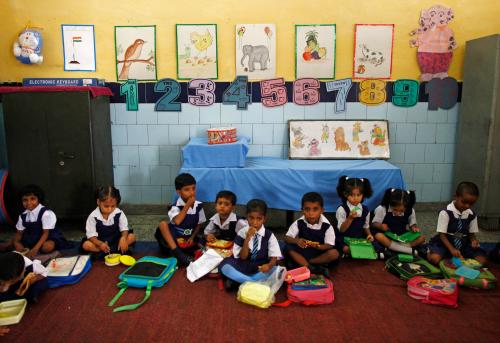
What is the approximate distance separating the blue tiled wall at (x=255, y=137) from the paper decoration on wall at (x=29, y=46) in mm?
882

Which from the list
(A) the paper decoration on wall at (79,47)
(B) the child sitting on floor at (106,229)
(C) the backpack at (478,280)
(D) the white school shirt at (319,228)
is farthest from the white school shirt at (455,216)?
(A) the paper decoration on wall at (79,47)

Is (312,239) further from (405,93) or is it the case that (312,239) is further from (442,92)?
(442,92)

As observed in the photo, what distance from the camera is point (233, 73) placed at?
4.55 m

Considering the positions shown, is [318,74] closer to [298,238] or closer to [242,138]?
[242,138]

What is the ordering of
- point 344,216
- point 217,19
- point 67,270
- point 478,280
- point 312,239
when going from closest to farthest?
point 478,280 → point 67,270 → point 312,239 → point 344,216 → point 217,19

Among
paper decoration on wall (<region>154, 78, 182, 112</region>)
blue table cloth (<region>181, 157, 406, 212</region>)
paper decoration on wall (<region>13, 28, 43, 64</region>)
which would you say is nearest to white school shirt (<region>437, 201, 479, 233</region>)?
blue table cloth (<region>181, 157, 406, 212</region>)

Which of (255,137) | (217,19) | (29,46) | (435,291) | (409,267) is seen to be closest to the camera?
(435,291)

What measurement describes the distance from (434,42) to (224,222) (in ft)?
9.58

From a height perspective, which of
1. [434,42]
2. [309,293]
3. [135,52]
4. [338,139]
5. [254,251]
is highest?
[434,42]

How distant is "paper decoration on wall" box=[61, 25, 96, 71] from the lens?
14.6ft

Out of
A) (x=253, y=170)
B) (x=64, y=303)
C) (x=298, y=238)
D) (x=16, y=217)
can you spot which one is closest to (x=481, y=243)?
(x=298, y=238)

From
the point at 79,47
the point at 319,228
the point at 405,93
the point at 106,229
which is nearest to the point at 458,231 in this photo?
the point at 319,228

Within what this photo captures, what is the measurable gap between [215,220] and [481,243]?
7.83 feet

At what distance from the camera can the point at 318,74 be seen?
14.9 feet
